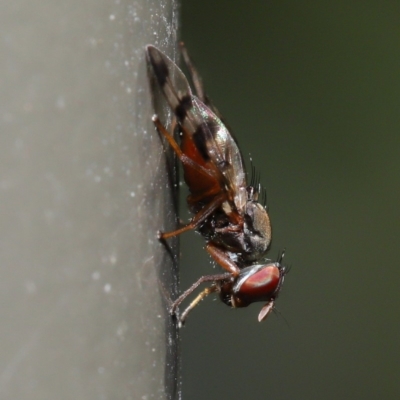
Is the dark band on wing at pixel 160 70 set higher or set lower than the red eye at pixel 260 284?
higher

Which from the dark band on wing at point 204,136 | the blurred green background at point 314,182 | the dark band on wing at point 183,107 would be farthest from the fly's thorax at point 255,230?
the blurred green background at point 314,182

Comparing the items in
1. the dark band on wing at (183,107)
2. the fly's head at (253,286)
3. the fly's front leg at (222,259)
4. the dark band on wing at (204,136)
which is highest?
the dark band on wing at (183,107)

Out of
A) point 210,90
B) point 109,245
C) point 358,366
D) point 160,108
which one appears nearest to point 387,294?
point 358,366

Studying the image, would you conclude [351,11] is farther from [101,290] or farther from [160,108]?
[101,290]

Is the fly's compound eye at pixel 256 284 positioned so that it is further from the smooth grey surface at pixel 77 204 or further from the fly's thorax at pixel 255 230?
the smooth grey surface at pixel 77 204

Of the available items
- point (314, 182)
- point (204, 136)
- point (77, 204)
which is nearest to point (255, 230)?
point (204, 136)

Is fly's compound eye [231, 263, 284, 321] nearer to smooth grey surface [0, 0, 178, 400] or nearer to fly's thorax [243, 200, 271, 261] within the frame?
fly's thorax [243, 200, 271, 261]

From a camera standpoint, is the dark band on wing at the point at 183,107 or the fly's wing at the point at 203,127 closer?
the fly's wing at the point at 203,127

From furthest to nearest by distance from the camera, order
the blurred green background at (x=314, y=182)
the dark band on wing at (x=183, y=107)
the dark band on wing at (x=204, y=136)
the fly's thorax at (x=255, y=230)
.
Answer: the blurred green background at (x=314, y=182) < the fly's thorax at (x=255, y=230) < the dark band on wing at (x=204, y=136) < the dark band on wing at (x=183, y=107)
